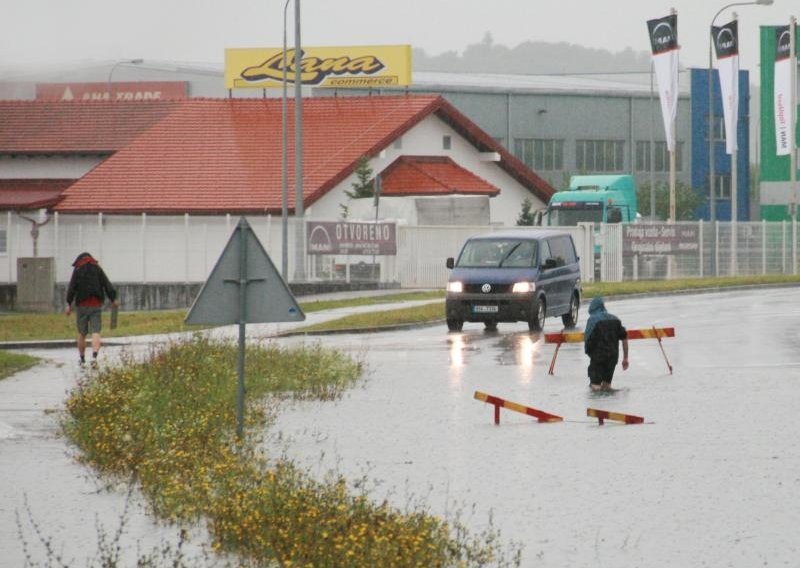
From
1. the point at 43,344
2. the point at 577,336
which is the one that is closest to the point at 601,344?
the point at 577,336

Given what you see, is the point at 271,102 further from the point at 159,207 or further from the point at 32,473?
the point at 32,473

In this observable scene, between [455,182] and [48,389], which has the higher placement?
[455,182]

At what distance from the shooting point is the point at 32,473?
1492 centimetres

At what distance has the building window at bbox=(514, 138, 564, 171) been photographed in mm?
109500

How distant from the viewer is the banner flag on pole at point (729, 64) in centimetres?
5922

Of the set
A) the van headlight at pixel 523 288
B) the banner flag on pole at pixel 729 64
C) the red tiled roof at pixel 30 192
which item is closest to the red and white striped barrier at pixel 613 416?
the van headlight at pixel 523 288

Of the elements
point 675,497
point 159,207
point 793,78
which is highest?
point 793,78

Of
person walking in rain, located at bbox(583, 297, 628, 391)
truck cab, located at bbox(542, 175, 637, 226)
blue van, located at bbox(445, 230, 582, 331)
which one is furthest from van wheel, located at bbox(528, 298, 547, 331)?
truck cab, located at bbox(542, 175, 637, 226)

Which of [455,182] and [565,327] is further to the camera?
[455,182]

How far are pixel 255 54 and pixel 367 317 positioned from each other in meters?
37.1

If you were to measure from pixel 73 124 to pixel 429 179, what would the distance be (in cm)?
1572

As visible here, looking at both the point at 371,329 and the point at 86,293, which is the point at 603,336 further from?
the point at 371,329

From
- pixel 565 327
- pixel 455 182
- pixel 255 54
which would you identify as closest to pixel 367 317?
pixel 565 327

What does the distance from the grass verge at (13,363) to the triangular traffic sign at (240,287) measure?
1114 cm
